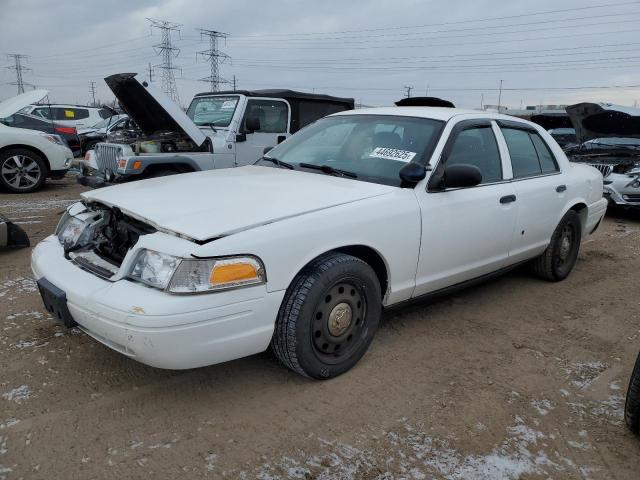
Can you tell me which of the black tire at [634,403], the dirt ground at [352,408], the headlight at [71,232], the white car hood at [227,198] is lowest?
the dirt ground at [352,408]

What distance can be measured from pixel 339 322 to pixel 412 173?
1040mm

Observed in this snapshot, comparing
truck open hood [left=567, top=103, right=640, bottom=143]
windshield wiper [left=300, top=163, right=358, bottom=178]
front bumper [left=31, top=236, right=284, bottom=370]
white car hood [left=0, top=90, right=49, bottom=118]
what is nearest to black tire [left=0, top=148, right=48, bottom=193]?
white car hood [left=0, top=90, right=49, bottom=118]

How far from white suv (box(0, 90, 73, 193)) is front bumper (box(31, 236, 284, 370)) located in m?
7.66

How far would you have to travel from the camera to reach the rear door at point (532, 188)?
4148 mm

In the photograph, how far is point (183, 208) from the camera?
2.79 m

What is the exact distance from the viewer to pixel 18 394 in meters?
2.78

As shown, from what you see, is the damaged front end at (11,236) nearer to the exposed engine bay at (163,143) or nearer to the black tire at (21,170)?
the exposed engine bay at (163,143)

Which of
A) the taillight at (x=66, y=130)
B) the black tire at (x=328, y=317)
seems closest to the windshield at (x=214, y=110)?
the black tire at (x=328, y=317)

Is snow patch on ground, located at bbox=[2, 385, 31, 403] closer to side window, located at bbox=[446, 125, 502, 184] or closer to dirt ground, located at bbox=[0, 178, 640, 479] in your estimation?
dirt ground, located at bbox=[0, 178, 640, 479]

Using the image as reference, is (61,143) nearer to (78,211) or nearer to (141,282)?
(78,211)

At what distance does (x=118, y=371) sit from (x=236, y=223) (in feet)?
4.07

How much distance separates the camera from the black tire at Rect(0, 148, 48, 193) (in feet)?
29.8

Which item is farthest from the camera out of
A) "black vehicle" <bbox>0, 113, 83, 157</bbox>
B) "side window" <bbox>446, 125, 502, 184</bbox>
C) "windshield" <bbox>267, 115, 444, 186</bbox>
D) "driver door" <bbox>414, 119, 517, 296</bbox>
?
"black vehicle" <bbox>0, 113, 83, 157</bbox>

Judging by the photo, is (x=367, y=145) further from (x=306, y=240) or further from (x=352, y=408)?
→ (x=352, y=408)
